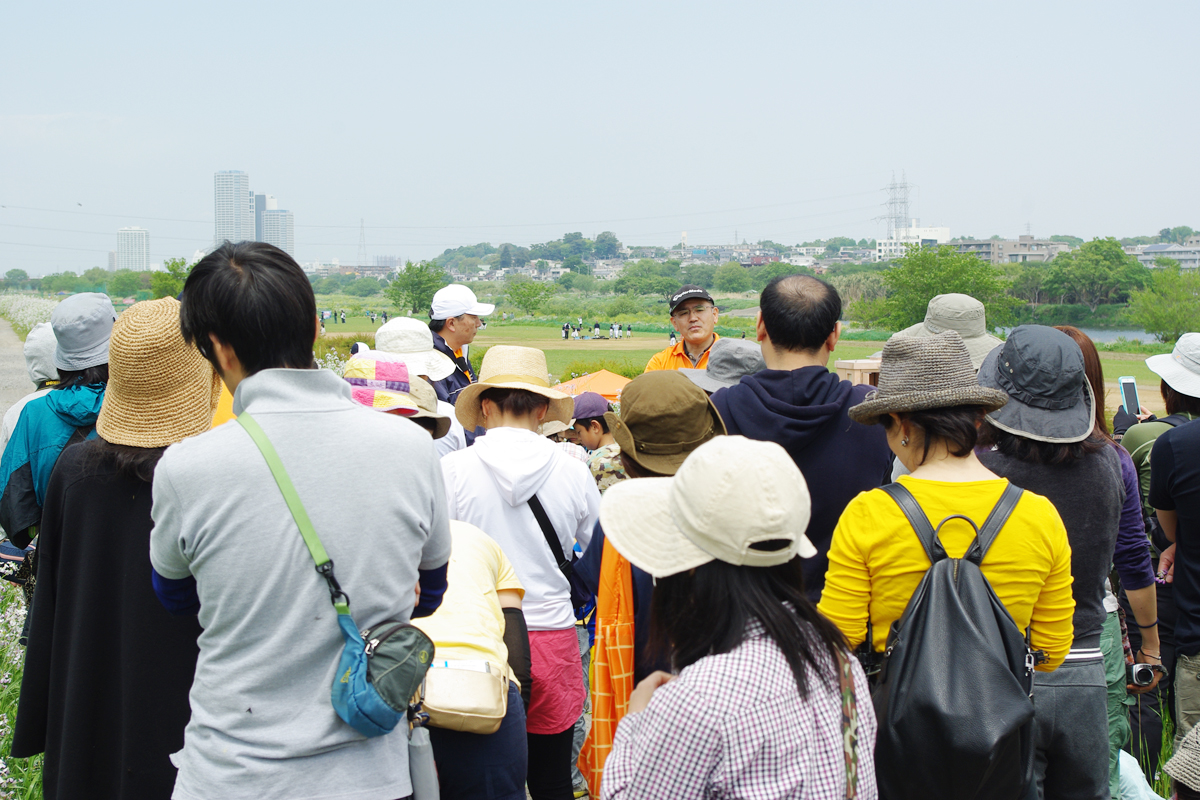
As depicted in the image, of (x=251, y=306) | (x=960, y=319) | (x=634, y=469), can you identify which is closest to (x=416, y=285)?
(x=960, y=319)

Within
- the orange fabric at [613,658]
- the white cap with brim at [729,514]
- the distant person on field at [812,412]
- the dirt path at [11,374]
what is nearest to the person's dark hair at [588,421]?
the distant person on field at [812,412]

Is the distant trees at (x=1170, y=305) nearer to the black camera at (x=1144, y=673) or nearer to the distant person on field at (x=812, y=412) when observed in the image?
the black camera at (x=1144, y=673)

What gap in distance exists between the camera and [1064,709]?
2.31 meters

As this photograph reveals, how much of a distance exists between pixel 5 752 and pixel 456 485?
99.1 inches

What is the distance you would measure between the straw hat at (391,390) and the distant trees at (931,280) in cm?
6653

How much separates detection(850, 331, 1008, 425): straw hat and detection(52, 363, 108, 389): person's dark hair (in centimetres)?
251

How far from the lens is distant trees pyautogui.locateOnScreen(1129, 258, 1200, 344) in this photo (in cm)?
6688

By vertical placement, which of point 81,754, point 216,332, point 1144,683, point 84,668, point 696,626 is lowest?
point 1144,683

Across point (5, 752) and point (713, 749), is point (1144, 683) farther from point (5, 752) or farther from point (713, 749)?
point (5, 752)

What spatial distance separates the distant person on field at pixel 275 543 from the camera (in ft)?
5.07

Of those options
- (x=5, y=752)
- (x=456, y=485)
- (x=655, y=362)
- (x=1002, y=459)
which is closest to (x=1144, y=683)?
(x=1002, y=459)

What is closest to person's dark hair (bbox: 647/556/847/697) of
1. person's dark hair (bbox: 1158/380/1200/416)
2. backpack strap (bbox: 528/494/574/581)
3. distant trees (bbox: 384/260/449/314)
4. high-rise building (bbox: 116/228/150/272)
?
backpack strap (bbox: 528/494/574/581)

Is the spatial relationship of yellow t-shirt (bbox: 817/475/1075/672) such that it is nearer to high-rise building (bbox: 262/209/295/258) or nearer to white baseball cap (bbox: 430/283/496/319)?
white baseball cap (bbox: 430/283/496/319)

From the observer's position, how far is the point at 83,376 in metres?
2.85
